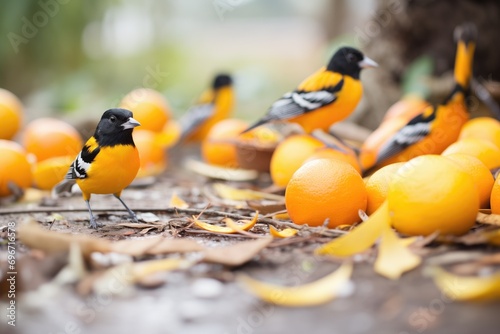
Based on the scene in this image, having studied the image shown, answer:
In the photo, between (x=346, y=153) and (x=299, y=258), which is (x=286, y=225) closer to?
(x=299, y=258)

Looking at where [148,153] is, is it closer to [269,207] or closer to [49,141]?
[49,141]

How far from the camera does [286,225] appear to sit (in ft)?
8.12

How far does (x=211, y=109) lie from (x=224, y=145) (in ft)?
3.21

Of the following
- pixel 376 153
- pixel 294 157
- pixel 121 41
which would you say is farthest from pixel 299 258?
pixel 121 41

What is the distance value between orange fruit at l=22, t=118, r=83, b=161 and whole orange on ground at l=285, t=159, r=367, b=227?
6.85 feet

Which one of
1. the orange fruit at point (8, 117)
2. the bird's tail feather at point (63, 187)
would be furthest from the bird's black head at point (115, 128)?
the orange fruit at point (8, 117)

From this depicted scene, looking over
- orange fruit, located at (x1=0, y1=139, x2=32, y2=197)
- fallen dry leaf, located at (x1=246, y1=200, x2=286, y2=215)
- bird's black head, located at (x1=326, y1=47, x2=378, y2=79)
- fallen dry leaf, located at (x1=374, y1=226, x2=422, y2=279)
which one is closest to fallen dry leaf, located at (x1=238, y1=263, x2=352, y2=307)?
fallen dry leaf, located at (x1=374, y1=226, x2=422, y2=279)

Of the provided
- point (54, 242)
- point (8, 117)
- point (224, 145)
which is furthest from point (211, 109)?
point (54, 242)

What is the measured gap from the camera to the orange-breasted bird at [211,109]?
4949 millimetres

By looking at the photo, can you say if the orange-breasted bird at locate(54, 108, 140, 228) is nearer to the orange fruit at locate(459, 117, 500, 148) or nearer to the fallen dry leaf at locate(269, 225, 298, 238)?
the fallen dry leaf at locate(269, 225, 298, 238)

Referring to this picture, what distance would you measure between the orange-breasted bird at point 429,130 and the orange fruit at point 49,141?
1.92 metres

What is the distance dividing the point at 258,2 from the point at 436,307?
10.4 m

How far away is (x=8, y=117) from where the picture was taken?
13.3 feet

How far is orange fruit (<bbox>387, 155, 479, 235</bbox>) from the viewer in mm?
2082
